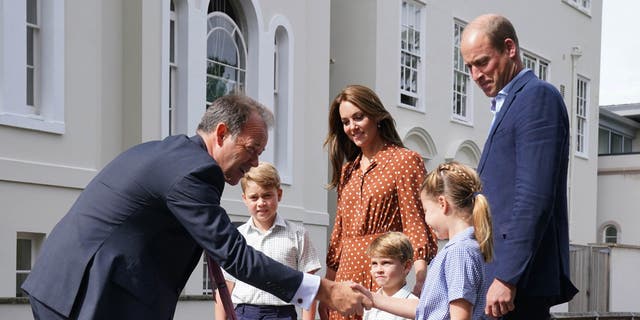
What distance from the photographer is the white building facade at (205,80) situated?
11211 mm

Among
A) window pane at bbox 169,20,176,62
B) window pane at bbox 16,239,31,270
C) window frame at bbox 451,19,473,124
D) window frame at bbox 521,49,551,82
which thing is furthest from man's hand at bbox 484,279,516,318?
A: window frame at bbox 521,49,551,82

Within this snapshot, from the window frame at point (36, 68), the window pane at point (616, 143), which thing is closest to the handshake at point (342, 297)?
the window frame at point (36, 68)

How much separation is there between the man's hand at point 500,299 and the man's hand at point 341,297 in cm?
55

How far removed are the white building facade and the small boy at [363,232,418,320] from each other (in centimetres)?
489

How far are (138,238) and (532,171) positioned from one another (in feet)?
5.23

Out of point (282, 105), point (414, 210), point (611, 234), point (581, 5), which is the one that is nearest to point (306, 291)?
point (414, 210)

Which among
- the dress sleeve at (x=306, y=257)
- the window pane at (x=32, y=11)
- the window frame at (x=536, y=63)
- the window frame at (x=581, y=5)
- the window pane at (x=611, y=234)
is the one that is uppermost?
the window frame at (x=581, y=5)

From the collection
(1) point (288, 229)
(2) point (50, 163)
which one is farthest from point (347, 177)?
(2) point (50, 163)

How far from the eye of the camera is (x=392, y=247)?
17.0ft

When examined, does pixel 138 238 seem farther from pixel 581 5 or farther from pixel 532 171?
pixel 581 5

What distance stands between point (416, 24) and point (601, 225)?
1529 centimetres

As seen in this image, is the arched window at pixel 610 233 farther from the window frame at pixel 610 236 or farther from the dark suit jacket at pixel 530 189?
the dark suit jacket at pixel 530 189

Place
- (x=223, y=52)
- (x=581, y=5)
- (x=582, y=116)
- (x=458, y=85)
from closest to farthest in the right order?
(x=223, y=52), (x=458, y=85), (x=581, y=5), (x=582, y=116)

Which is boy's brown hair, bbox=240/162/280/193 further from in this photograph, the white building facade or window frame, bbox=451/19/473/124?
window frame, bbox=451/19/473/124
